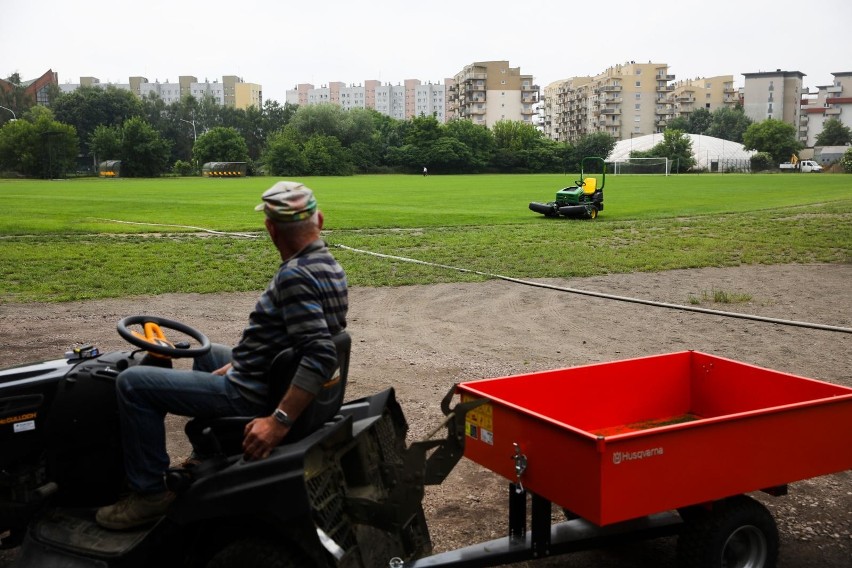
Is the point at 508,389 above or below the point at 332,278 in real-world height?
below

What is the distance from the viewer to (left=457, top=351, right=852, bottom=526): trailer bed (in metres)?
3.74

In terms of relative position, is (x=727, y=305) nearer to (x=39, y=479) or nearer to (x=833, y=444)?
(x=833, y=444)

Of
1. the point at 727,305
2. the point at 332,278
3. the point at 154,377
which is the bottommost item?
the point at 727,305

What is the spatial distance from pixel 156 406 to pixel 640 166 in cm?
10049

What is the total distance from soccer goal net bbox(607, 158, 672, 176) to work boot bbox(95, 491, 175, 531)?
97220mm

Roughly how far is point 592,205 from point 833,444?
78.9ft

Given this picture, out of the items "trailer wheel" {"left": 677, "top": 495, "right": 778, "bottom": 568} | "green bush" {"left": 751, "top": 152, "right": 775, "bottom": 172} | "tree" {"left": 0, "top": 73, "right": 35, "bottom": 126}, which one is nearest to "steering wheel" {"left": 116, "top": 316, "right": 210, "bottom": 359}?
"trailer wheel" {"left": 677, "top": 495, "right": 778, "bottom": 568}

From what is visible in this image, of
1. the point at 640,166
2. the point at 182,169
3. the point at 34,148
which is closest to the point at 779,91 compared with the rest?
the point at 640,166

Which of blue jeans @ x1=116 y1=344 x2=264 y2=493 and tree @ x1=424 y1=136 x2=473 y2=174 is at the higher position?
tree @ x1=424 y1=136 x2=473 y2=174

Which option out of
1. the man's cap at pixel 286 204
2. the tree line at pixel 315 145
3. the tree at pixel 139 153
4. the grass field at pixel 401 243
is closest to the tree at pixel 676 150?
the tree line at pixel 315 145

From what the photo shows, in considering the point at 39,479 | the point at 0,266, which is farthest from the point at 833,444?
the point at 0,266

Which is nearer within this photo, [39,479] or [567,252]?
[39,479]

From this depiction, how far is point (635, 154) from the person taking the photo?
123m

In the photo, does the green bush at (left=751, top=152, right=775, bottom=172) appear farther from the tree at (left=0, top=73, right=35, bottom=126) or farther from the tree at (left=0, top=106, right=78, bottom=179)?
the tree at (left=0, top=73, right=35, bottom=126)
